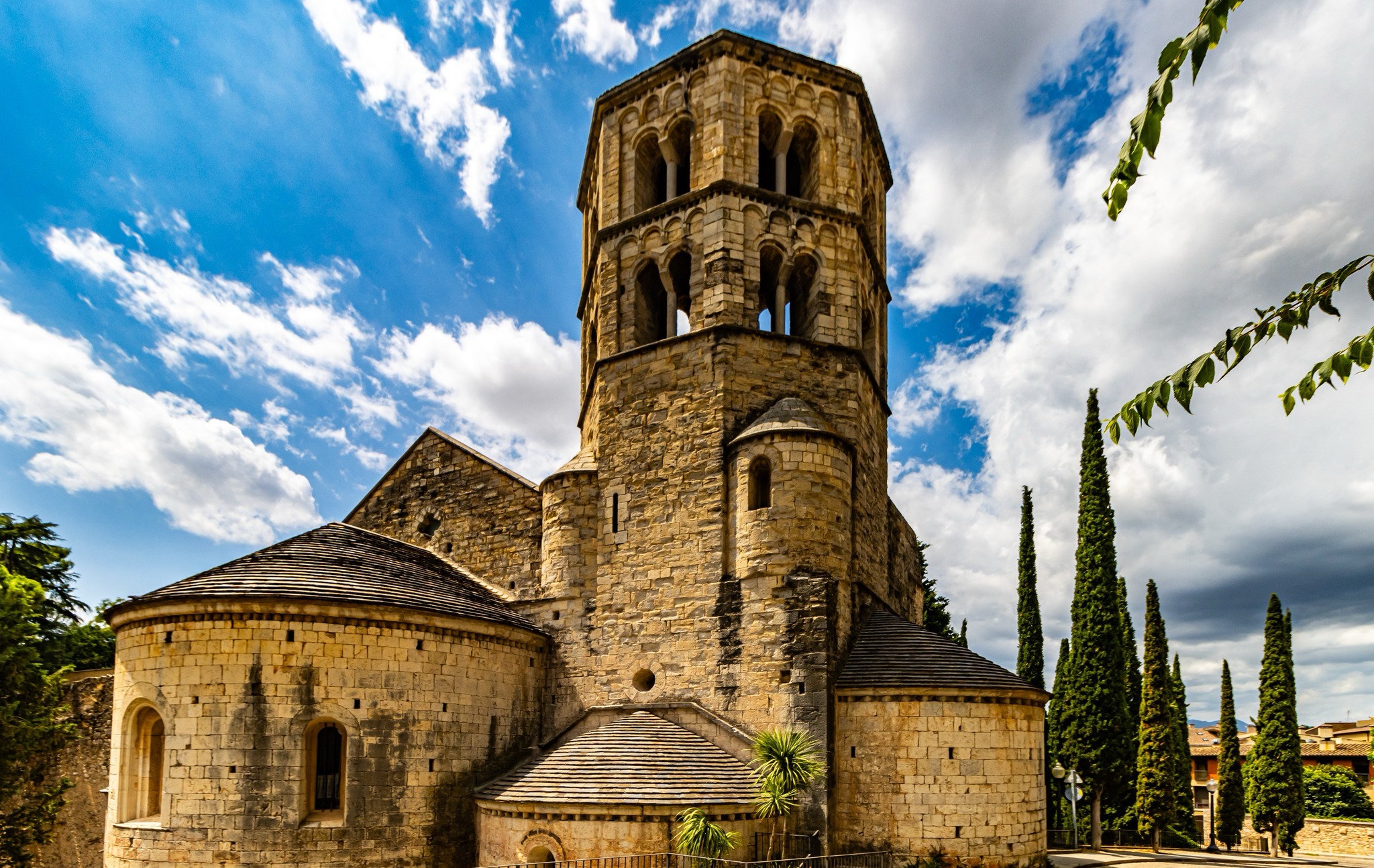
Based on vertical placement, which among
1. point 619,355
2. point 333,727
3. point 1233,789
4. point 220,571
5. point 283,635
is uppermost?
point 619,355

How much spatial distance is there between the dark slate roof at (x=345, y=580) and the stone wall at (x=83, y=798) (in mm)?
9772

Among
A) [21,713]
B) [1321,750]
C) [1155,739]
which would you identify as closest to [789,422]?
[21,713]

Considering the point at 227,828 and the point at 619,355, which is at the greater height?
the point at 619,355

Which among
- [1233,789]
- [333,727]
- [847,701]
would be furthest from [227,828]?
[1233,789]

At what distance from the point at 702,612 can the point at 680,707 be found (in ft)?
6.35

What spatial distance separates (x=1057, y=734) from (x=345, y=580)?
23273 mm

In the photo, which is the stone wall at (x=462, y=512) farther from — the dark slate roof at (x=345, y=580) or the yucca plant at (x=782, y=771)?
the yucca plant at (x=782, y=771)

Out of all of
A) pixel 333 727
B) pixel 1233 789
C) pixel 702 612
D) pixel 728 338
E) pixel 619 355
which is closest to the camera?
pixel 333 727

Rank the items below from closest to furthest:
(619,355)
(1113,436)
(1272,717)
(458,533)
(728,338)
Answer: (1113,436), (728,338), (619,355), (458,533), (1272,717)

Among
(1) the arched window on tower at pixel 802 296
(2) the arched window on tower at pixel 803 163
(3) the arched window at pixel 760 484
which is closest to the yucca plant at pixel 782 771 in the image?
(3) the arched window at pixel 760 484

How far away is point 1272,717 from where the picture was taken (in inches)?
1305

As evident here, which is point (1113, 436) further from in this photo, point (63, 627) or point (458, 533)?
point (63, 627)

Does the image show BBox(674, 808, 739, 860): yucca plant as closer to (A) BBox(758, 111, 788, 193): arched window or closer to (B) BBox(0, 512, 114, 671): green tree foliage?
(A) BBox(758, 111, 788, 193): arched window

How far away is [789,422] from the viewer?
18234 mm
